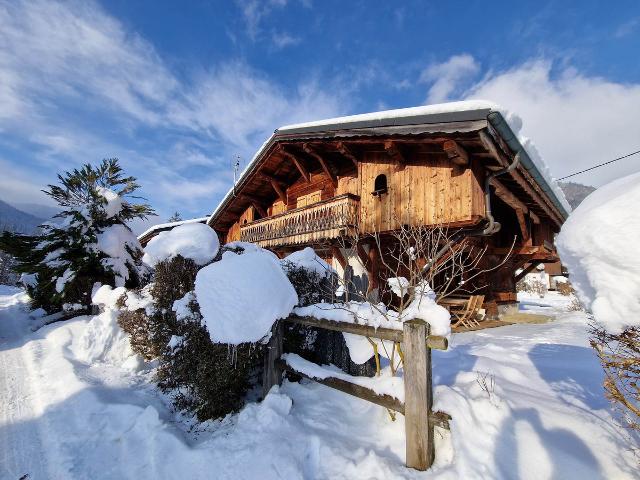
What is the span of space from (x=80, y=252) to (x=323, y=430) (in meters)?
10.2

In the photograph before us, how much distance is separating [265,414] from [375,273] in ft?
23.4

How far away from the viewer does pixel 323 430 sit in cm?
339

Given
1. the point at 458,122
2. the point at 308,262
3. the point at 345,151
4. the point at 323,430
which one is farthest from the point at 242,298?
the point at 345,151

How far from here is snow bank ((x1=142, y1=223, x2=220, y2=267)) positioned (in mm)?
4867

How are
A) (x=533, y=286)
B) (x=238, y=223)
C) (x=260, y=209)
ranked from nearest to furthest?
1. (x=260, y=209)
2. (x=238, y=223)
3. (x=533, y=286)

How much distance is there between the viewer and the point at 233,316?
12.3ft

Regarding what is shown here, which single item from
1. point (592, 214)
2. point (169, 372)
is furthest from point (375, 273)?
point (592, 214)

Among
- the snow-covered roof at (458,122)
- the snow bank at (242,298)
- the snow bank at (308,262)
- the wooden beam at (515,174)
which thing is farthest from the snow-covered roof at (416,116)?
the snow bank at (242,298)

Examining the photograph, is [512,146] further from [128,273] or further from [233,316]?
[128,273]

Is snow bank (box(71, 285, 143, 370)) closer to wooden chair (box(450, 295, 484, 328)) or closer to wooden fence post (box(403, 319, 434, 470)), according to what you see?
wooden fence post (box(403, 319, 434, 470))

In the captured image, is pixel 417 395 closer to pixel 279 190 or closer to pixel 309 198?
pixel 309 198

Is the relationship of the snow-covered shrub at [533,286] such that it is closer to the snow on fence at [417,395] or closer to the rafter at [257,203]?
the rafter at [257,203]

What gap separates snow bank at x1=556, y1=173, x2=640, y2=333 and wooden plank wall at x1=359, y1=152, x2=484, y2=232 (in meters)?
5.73

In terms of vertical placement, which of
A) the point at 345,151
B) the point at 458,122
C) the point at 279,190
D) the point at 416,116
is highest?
the point at 345,151
